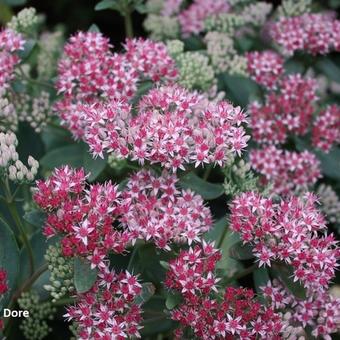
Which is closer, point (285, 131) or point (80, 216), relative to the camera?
point (80, 216)

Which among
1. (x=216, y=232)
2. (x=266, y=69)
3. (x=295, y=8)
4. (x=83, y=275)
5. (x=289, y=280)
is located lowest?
(x=216, y=232)

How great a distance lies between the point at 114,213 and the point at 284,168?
80cm

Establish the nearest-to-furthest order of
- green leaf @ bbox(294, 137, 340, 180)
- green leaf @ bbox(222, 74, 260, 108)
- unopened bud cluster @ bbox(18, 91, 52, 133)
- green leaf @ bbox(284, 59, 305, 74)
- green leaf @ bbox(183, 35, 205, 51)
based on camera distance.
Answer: unopened bud cluster @ bbox(18, 91, 52, 133) < green leaf @ bbox(294, 137, 340, 180) < green leaf @ bbox(222, 74, 260, 108) < green leaf @ bbox(284, 59, 305, 74) < green leaf @ bbox(183, 35, 205, 51)

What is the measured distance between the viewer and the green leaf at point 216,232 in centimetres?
224

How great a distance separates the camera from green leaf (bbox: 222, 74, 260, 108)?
269 centimetres

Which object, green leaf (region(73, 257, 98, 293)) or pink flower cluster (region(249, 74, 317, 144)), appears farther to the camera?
pink flower cluster (region(249, 74, 317, 144))

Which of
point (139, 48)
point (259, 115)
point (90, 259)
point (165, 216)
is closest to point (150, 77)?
point (139, 48)

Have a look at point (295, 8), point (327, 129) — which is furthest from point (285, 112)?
point (295, 8)

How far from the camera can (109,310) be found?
180 centimetres

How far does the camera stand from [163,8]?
3.09m

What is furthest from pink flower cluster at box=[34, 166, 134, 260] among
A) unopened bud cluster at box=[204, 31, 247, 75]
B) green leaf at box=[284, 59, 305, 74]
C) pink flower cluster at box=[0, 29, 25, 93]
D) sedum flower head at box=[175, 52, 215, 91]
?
green leaf at box=[284, 59, 305, 74]

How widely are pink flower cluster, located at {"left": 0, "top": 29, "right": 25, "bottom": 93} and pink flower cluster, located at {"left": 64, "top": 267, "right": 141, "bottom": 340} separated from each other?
787 mm

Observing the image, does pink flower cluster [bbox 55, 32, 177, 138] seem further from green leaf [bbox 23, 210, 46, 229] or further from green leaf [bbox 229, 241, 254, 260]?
green leaf [bbox 229, 241, 254, 260]

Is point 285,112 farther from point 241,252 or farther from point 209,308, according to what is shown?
point 209,308
